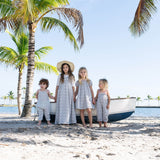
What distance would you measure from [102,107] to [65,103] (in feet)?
3.16

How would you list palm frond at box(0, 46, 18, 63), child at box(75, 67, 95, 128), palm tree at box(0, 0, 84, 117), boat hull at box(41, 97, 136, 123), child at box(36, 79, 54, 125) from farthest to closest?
palm frond at box(0, 46, 18, 63), palm tree at box(0, 0, 84, 117), boat hull at box(41, 97, 136, 123), child at box(36, 79, 54, 125), child at box(75, 67, 95, 128)

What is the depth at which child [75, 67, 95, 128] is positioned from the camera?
203 inches

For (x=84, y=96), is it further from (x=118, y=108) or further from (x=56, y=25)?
(x=56, y=25)

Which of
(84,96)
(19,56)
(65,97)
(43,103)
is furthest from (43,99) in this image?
(19,56)

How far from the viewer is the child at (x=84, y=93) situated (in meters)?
5.15

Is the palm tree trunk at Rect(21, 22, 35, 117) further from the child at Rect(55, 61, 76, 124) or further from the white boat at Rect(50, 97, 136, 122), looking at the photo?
the child at Rect(55, 61, 76, 124)

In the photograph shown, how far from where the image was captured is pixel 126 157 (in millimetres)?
2477

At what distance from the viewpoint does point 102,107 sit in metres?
5.27

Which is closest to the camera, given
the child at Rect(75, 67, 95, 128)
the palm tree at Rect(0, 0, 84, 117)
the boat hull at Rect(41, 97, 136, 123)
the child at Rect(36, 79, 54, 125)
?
the child at Rect(75, 67, 95, 128)

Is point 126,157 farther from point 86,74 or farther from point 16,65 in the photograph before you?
point 16,65

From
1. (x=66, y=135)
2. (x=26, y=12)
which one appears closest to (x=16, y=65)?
(x=26, y=12)

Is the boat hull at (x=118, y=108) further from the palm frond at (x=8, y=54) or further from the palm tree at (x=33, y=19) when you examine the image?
the palm frond at (x=8, y=54)

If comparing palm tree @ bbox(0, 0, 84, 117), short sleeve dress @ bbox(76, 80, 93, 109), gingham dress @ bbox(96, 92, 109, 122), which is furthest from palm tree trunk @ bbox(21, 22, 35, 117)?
gingham dress @ bbox(96, 92, 109, 122)

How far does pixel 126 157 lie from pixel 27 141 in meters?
1.49
